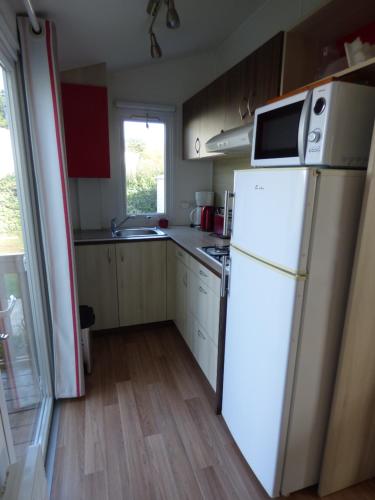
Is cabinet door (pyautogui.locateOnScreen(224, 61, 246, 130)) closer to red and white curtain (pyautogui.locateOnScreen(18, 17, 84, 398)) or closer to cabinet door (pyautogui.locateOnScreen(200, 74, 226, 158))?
cabinet door (pyautogui.locateOnScreen(200, 74, 226, 158))

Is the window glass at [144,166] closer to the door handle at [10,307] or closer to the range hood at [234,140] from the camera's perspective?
the range hood at [234,140]

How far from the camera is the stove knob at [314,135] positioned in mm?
1043

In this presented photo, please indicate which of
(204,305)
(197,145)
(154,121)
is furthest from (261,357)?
(154,121)

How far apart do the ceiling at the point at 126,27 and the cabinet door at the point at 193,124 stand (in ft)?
1.50

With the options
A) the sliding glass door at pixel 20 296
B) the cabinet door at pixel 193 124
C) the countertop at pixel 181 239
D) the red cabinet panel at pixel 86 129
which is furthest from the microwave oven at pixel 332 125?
the red cabinet panel at pixel 86 129

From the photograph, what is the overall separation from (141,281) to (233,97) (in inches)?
66.3

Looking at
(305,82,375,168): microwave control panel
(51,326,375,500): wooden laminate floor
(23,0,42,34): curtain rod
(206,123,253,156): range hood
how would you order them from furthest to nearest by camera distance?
(206,123,253,156): range hood
(51,326,375,500): wooden laminate floor
(23,0,42,34): curtain rod
(305,82,375,168): microwave control panel

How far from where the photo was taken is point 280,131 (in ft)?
4.21

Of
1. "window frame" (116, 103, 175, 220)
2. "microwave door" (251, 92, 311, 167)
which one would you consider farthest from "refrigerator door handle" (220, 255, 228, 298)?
"window frame" (116, 103, 175, 220)

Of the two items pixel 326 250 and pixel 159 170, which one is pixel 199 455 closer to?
pixel 326 250

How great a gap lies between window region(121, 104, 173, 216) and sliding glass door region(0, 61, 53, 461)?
1495mm

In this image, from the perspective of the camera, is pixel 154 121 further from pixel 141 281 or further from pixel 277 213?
pixel 277 213

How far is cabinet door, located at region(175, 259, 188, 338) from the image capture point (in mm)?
2447

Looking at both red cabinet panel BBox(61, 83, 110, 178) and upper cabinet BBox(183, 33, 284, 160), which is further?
red cabinet panel BBox(61, 83, 110, 178)
